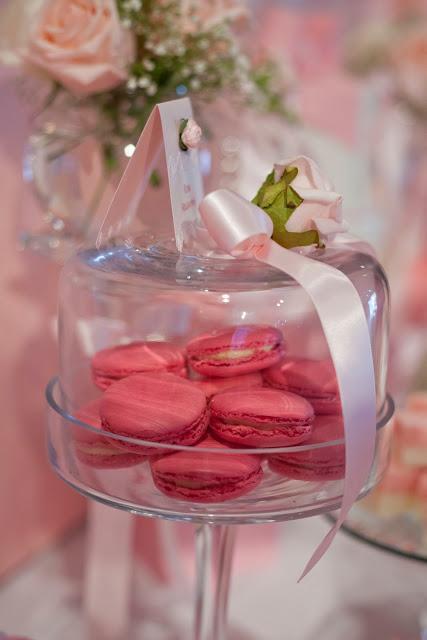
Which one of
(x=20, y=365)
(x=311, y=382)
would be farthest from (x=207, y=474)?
(x=20, y=365)

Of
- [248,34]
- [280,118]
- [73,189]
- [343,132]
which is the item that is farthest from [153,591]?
Answer: [343,132]

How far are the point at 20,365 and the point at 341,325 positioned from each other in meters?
0.69

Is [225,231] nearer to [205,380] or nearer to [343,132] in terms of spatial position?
[205,380]

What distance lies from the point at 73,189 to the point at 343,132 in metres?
0.90

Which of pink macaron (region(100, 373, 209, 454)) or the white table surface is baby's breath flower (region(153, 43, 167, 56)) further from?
the white table surface

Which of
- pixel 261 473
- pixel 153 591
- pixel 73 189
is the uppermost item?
pixel 73 189

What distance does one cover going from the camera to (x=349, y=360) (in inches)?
18.7

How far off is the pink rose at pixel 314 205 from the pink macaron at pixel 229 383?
12cm

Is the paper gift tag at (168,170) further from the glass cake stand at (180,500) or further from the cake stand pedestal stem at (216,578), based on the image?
the cake stand pedestal stem at (216,578)

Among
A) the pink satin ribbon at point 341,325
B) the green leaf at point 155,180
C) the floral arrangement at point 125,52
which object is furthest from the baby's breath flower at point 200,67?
the pink satin ribbon at point 341,325

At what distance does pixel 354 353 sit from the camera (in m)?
0.48

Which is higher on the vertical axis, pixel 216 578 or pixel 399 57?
pixel 399 57

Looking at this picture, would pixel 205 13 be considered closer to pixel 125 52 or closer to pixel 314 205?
pixel 125 52

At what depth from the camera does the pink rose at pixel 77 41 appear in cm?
75
